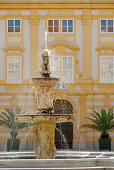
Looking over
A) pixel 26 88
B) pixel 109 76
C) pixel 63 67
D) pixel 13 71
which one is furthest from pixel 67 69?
pixel 13 71

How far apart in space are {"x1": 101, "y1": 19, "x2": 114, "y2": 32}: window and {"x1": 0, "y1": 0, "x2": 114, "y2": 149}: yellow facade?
0.16m

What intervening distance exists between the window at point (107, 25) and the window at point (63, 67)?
2.27 m

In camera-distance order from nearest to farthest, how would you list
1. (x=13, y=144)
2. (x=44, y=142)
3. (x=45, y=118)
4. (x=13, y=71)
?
Result: (x=45, y=118) < (x=44, y=142) < (x=13, y=144) < (x=13, y=71)

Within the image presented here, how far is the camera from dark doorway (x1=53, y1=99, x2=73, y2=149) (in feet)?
102

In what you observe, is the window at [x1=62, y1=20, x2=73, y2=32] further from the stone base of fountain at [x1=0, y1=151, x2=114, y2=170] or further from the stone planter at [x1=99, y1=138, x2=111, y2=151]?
the stone base of fountain at [x1=0, y1=151, x2=114, y2=170]

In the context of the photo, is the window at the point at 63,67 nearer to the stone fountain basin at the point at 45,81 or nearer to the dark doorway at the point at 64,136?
the dark doorway at the point at 64,136

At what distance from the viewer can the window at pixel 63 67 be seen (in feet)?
103

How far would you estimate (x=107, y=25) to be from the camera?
104ft

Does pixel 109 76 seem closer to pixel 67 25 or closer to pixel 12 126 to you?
pixel 67 25

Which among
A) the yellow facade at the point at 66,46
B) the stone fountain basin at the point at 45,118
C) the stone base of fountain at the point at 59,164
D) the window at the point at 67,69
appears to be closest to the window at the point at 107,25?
the yellow facade at the point at 66,46

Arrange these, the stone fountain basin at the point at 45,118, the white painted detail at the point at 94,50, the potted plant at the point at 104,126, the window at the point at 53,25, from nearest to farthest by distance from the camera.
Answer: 1. the stone fountain basin at the point at 45,118
2. the potted plant at the point at 104,126
3. the white painted detail at the point at 94,50
4. the window at the point at 53,25

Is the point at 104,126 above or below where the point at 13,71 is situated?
below

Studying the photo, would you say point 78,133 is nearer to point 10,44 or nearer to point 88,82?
point 88,82

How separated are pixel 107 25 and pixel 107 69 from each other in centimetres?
231
